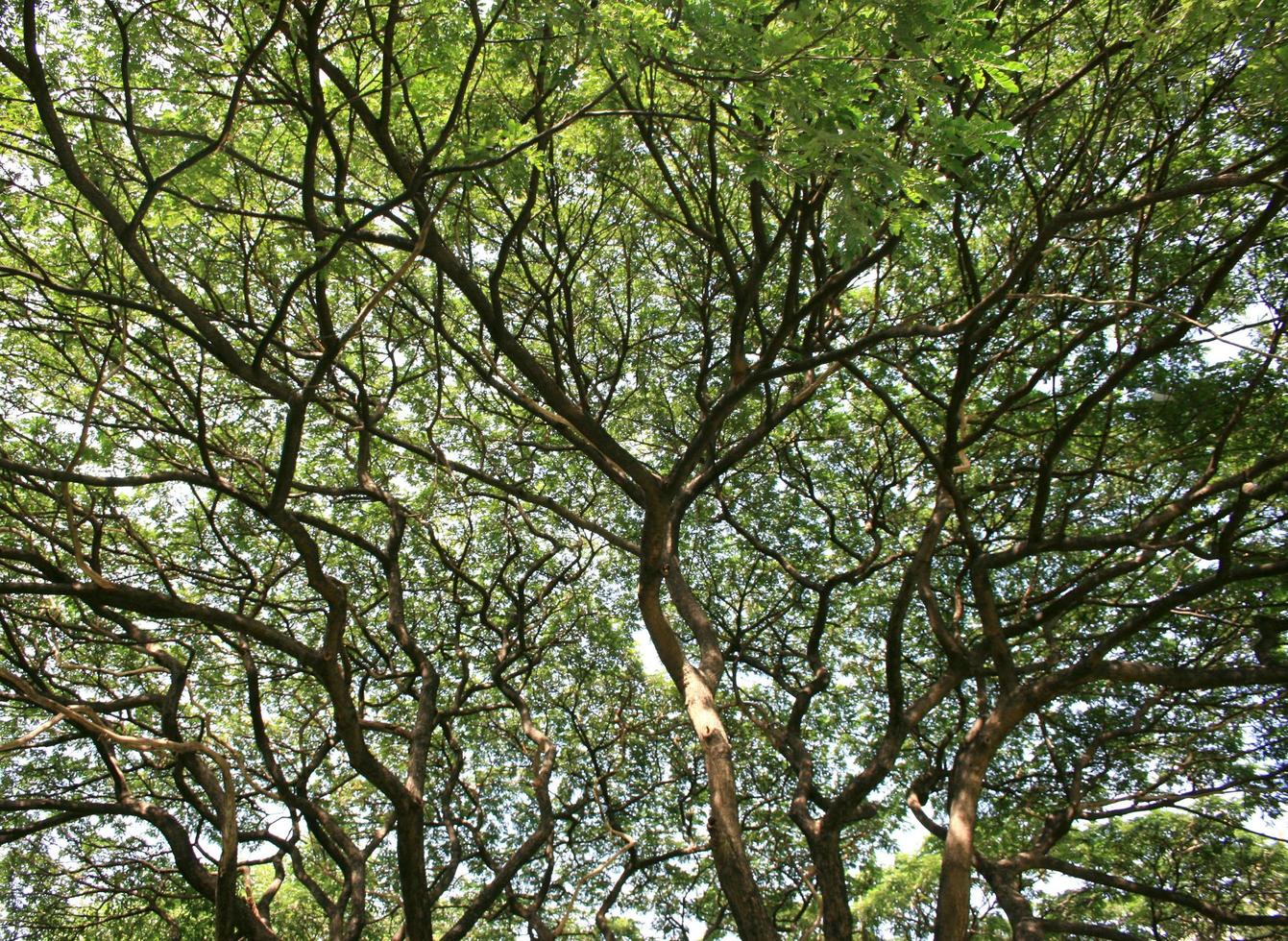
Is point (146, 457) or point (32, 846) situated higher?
point (146, 457)

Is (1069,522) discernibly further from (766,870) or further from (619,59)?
(619,59)

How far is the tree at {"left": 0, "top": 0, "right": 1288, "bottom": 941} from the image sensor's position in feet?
17.1

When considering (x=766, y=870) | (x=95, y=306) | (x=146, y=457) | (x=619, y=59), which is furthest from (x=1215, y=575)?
(x=95, y=306)

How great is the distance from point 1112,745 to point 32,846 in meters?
11.5

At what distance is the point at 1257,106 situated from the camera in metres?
5.97

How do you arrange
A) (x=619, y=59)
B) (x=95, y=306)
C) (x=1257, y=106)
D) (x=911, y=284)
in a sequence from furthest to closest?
(x=911, y=284), (x=95, y=306), (x=1257, y=106), (x=619, y=59)

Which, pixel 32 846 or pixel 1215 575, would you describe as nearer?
pixel 1215 575

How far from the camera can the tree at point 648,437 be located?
205 inches

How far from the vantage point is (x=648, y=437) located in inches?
416

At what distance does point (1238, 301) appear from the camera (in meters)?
7.73

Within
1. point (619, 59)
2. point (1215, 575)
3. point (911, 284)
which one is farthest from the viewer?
point (911, 284)

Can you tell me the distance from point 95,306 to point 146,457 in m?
1.28

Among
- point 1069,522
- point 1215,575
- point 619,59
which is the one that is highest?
point 1069,522

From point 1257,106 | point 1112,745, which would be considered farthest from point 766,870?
point 1257,106
